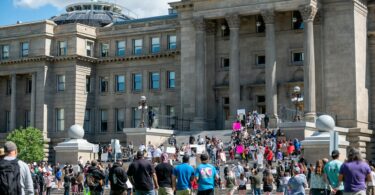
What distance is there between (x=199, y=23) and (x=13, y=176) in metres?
49.7

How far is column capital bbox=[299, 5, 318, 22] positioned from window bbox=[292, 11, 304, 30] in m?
3.81

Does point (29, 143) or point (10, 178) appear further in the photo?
point (29, 143)

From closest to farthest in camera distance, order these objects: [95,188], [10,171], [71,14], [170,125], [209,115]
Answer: [10,171], [95,188], [209,115], [170,125], [71,14]

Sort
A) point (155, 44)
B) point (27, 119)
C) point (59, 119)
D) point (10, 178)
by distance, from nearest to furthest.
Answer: point (10, 178), point (155, 44), point (59, 119), point (27, 119)

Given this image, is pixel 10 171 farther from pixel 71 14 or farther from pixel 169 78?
pixel 71 14

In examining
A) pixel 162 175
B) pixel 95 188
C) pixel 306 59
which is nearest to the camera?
pixel 162 175

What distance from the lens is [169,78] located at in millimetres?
71562

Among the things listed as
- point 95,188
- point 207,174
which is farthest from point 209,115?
point 207,174

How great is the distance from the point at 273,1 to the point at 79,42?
22956 millimetres

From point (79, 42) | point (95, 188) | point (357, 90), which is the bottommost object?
point (95, 188)

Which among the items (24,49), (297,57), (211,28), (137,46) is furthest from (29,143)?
(297,57)

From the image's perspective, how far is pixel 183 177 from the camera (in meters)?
20.6

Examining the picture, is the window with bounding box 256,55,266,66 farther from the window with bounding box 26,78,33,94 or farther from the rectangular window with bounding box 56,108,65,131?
the window with bounding box 26,78,33,94

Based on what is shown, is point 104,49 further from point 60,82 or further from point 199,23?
point 199,23
